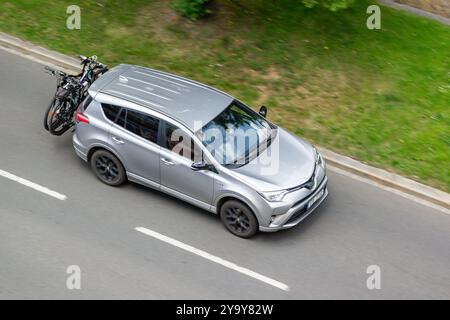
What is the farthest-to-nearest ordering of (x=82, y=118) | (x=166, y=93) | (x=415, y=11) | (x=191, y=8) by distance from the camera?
(x=415, y=11)
(x=191, y=8)
(x=82, y=118)
(x=166, y=93)

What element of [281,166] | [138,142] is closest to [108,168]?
[138,142]

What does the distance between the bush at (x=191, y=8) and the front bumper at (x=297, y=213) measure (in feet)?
19.2

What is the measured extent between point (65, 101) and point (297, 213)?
4.73 metres

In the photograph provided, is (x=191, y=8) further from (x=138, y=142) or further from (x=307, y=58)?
(x=138, y=142)

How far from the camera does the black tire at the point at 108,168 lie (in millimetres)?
11172

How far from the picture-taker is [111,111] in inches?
433

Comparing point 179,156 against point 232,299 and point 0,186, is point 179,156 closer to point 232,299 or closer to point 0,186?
point 232,299

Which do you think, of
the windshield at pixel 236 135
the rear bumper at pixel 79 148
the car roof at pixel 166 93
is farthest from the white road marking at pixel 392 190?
the rear bumper at pixel 79 148

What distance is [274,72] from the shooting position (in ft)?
46.5

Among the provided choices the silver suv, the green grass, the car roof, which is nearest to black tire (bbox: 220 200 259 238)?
the silver suv

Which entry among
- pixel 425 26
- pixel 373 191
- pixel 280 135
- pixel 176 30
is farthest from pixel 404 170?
pixel 176 30

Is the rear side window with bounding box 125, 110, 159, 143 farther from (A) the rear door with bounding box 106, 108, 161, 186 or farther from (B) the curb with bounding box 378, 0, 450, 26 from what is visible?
(B) the curb with bounding box 378, 0, 450, 26

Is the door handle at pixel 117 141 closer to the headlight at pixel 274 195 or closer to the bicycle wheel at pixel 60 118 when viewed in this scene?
the bicycle wheel at pixel 60 118

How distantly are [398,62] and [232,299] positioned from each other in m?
7.38
